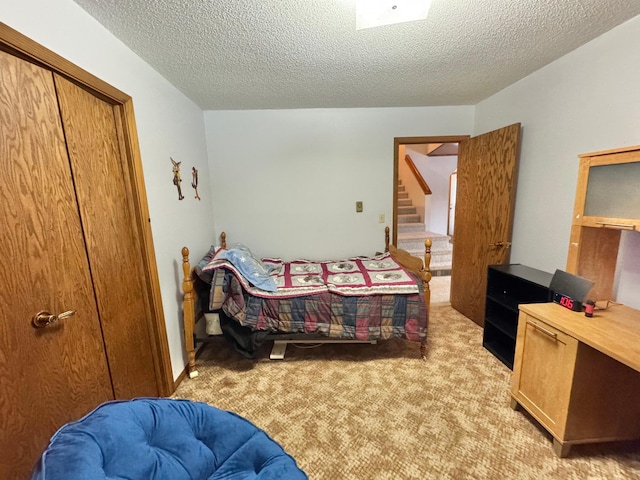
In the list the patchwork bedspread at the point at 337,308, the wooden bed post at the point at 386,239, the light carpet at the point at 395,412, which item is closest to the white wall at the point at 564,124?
the light carpet at the point at 395,412

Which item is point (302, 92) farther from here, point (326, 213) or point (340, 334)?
point (340, 334)

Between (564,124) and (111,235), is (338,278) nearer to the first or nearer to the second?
(111,235)

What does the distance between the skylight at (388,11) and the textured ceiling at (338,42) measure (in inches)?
5.0

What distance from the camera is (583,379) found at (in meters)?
1.33

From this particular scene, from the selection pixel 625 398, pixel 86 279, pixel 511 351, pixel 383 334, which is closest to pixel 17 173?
pixel 86 279

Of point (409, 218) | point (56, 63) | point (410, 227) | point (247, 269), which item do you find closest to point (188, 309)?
point (247, 269)

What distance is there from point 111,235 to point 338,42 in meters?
1.79

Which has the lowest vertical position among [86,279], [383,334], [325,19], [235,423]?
[383,334]

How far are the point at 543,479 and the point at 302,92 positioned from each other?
3.10m

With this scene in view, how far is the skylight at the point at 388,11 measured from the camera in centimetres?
123

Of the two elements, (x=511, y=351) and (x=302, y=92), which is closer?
(x=511, y=351)

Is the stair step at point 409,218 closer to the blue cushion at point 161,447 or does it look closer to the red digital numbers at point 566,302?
the red digital numbers at point 566,302

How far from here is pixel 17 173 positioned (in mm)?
1021

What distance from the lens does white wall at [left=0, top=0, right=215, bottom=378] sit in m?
1.15
